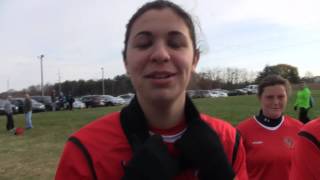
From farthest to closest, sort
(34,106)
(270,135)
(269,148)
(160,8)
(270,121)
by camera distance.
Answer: (34,106) < (270,121) < (270,135) < (269,148) < (160,8)

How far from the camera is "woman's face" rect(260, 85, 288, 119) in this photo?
5.08 m

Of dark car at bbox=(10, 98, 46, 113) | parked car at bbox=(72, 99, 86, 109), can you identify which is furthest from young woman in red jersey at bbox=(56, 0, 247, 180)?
parked car at bbox=(72, 99, 86, 109)

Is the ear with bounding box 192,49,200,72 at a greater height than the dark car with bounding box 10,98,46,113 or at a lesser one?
greater

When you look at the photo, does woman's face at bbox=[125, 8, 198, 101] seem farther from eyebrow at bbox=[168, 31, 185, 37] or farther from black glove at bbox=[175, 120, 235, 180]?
black glove at bbox=[175, 120, 235, 180]

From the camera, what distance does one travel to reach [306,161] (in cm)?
245

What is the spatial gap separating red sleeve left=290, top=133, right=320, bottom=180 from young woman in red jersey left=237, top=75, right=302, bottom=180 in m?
2.11

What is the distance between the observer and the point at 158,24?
209cm

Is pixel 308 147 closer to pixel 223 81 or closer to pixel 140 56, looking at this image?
pixel 140 56

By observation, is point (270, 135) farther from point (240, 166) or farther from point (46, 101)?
point (46, 101)

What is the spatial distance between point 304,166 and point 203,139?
0.73m

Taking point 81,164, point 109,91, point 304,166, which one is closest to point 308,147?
point 304,166

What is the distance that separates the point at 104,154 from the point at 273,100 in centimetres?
339

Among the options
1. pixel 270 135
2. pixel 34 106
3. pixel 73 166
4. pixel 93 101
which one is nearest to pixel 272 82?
pixel 270 135

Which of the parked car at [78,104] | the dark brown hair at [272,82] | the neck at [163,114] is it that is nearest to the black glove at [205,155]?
the neck at [163,114]
